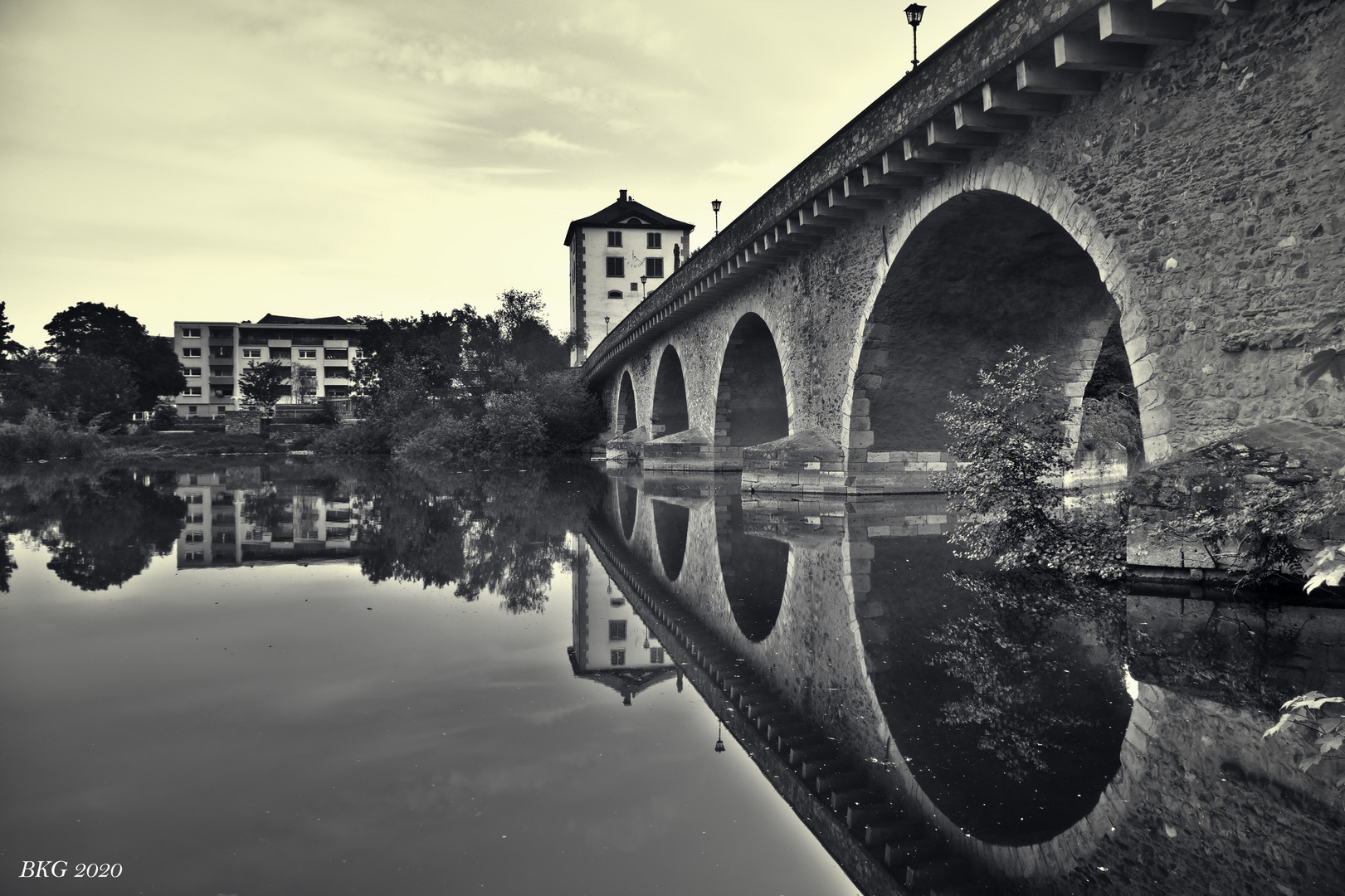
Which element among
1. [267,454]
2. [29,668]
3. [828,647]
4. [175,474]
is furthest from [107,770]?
[267,454]

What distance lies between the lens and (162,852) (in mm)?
2574

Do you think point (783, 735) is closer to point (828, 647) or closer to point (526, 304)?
point (828, 647)

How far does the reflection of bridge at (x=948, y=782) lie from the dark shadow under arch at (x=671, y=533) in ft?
5.87

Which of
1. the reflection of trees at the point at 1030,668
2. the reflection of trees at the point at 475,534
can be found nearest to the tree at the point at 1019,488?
the reflection of trees at the point at 1030,668

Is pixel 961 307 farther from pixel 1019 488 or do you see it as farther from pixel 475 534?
pixel 475 534

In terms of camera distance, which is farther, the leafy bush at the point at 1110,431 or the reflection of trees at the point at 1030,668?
the leafy bush at the point at 1110,431

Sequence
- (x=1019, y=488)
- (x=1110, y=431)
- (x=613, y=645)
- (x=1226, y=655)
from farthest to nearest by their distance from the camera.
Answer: (x=1110, y=431) → (x=1019, y=488) → (x=613, y=645) → (x=1226, y=655)

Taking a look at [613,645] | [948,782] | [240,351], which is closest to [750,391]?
[613,645]

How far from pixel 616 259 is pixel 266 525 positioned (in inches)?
2023

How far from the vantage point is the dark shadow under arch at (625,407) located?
120 ft

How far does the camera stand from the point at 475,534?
10.5 m

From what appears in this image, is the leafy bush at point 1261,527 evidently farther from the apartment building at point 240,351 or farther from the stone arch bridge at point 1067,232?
the apartment building at point 240,351

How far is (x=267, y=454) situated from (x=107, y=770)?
132 ft

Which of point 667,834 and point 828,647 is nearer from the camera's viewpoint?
point 667,834
